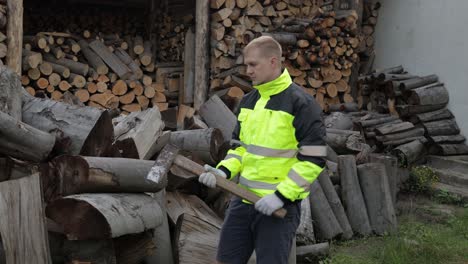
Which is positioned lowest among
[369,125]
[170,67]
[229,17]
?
[369,125]

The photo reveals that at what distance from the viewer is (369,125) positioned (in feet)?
27.3

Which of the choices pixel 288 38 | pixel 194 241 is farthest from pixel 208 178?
pixel 288 38

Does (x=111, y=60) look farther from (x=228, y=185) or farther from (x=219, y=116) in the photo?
(x=228, y=185)

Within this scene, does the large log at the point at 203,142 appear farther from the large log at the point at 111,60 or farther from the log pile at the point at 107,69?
the large log at the point at 111,60

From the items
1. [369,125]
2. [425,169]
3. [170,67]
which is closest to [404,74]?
[369,125]

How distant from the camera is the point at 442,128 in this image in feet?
27.0

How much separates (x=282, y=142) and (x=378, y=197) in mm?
2959

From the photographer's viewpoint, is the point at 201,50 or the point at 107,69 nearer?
the point at 201,50

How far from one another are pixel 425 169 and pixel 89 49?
17.3 ft

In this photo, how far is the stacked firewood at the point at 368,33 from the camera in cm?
1010

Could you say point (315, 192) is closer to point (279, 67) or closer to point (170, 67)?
point (279, 67)

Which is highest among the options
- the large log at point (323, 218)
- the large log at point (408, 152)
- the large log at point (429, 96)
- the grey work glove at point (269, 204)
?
the large log at point (429, 96)

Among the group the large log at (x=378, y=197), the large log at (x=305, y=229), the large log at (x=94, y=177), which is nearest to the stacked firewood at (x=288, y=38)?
the large log at (x=378, y=197)

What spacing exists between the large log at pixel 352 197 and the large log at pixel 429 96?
2.82 metres
